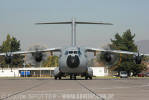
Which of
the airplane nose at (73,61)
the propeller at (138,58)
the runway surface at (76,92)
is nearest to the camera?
the runway surface at (76,92)

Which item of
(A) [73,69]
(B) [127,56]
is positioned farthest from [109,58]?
(B) [127,56]

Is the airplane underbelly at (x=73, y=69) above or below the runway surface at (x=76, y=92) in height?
above

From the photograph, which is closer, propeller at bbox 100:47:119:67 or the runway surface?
the runway surface

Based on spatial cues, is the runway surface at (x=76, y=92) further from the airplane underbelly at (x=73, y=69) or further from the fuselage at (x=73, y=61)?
the airplane underbelly at (x=73, y=69)

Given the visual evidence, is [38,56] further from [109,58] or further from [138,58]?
[138,58]

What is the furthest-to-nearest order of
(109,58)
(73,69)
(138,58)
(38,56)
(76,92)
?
(38,56) < (138,58) < (109,58) < (73,69) < (76,92)

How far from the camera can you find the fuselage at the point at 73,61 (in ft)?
124

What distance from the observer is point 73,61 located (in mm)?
37500

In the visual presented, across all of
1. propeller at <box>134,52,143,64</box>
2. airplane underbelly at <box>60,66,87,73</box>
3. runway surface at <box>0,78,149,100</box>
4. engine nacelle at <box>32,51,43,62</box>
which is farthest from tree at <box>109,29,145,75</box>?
runway surface at <box>0,78,149,100</box>

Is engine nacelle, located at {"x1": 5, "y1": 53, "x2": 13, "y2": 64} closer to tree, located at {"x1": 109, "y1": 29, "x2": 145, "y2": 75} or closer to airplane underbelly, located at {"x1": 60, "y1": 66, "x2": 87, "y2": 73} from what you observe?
airplane underbelly, located at {"x1": 60, "y1": 66, "x2": 87, "y2": 73}

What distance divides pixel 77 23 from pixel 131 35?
60236 millimetres

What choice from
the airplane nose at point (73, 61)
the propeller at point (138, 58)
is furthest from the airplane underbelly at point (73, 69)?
the propeller at point (138, 58)

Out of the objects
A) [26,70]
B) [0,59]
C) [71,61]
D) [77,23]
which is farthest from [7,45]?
[71,61]

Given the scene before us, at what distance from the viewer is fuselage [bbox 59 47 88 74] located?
124ft
